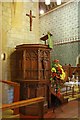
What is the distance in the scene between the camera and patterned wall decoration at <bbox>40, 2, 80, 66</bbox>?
9805 millimetres

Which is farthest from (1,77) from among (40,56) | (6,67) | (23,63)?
(40,56)

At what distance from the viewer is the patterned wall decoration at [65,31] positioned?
9.80 metres

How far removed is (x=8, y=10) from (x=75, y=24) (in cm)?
549

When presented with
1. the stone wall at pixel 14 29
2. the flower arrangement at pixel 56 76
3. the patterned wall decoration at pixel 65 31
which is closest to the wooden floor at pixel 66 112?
the flower arrangement at pixel 56 76

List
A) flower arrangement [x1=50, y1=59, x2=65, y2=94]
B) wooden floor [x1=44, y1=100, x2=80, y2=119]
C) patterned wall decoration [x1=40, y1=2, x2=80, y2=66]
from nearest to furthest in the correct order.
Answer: wooden floor [x1=44, y1=100, x2=80, y2=119]
flower arrangement [x1=50, y1=59, x2=65, y2=94]
patterned wall decoration [x1=40, y1=2, x2=80, y2=66]

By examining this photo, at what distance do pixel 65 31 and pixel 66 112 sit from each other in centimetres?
652

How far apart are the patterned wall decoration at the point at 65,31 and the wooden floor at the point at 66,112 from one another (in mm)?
4765

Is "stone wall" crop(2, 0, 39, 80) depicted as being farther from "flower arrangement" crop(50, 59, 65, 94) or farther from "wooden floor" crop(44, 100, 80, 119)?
"wooden floor" crop(44, 100, 80, 119)

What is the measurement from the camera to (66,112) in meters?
4.54

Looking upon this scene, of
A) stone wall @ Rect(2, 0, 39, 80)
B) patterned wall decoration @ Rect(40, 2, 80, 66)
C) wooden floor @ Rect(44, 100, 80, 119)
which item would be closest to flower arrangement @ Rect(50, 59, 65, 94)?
wooden floor @ Rect(44, 100, 80, 119)

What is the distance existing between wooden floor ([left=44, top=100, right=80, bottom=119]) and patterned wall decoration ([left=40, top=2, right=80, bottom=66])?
4.77m

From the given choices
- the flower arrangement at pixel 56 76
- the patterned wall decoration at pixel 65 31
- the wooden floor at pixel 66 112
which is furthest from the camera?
the patterned wall decoration at pixel 65 31

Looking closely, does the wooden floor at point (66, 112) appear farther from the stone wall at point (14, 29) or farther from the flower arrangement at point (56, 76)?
the stone wall at point (14, 29)

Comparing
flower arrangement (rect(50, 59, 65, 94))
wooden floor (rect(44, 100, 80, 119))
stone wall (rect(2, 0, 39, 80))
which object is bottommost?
wooden floor (rect(44, 100, 80, 119))
